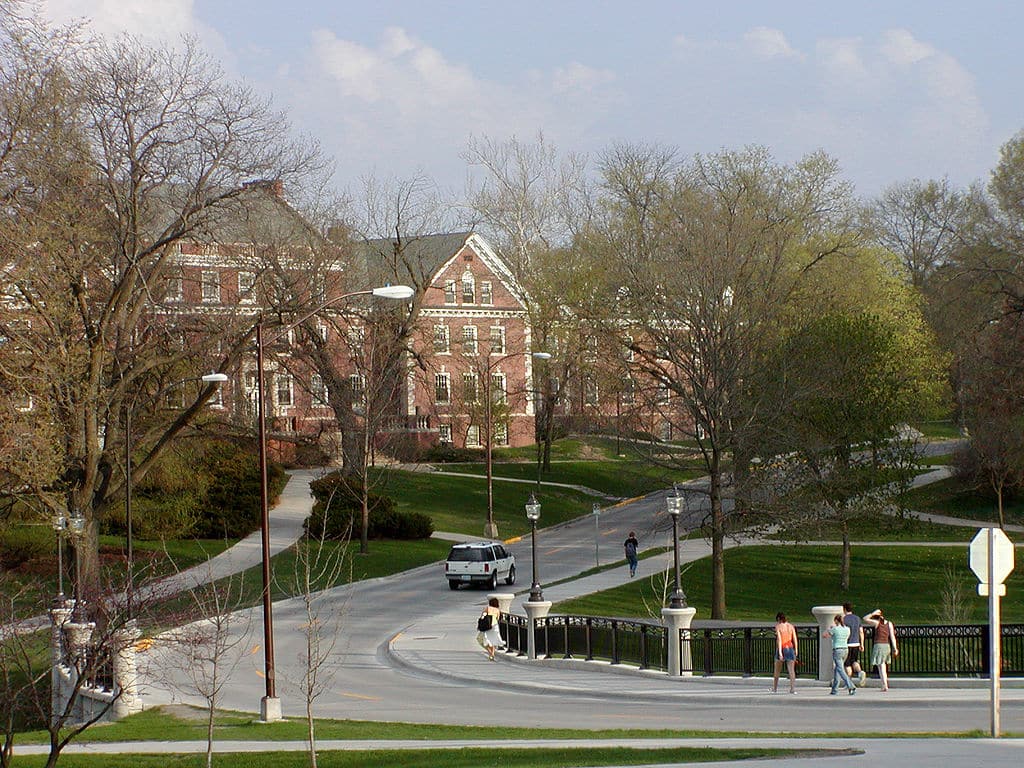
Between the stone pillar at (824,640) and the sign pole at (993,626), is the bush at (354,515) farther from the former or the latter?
the sign pole at (993,626)

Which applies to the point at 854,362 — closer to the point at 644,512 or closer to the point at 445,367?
the point at 644,512

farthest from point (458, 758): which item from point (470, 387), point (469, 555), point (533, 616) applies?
point (470, 387)

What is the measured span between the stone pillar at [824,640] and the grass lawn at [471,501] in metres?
33.7

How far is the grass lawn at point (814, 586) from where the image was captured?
4044 cm

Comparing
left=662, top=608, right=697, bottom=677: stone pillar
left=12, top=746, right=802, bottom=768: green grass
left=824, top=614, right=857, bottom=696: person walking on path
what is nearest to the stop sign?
left=12, top=746, right=802, bottom=768: green grass

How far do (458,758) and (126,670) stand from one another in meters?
8.86

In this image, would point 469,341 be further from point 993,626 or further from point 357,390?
point 993,626

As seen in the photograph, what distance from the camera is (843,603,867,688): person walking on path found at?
2348 centimetres

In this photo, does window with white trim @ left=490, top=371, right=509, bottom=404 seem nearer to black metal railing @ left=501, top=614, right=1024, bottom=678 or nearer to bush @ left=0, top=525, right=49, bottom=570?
bush @ left=0, top=525, right=49, bottom=570

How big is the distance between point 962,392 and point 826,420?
69.7ft

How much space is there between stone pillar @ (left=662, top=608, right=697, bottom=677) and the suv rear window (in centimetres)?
1669

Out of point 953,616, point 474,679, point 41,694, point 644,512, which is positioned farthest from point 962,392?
point 41,694

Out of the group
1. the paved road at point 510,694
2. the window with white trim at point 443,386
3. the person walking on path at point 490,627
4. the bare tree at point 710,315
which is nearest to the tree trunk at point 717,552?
the bare tree at point 710,315

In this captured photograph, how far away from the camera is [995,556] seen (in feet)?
51.8
